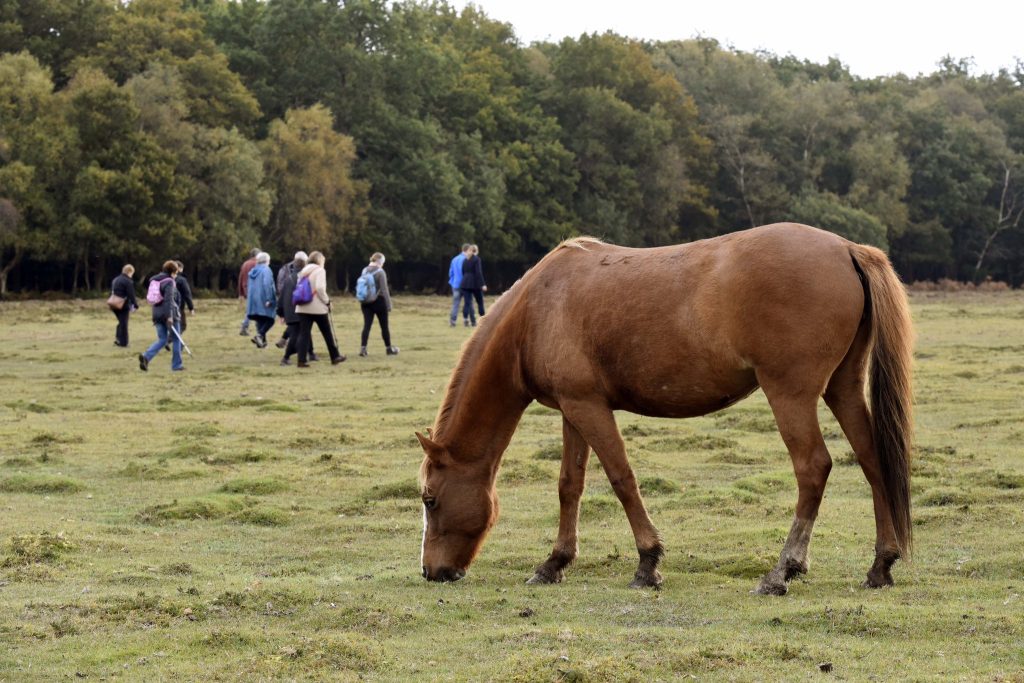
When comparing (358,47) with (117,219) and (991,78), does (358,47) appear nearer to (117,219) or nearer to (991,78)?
(117,219)

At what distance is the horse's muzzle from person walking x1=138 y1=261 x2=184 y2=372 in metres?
17.4

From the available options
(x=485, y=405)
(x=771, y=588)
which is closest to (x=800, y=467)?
(x=771, y=588)

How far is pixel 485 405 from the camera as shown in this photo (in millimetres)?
9062

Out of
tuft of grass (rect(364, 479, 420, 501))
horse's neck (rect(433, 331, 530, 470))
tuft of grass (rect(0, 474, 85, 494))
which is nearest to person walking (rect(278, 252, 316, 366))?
tuft of grass (rect(0, 474, 85, 494))

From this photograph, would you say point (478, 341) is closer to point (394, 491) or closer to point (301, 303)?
point (394, 491)

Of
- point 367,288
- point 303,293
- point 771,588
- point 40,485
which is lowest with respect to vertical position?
point 40,485

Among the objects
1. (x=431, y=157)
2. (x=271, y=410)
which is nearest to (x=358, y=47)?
(x=431, y=157)

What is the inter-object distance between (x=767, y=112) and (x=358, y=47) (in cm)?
3185

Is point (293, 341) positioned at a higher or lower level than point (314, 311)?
lower

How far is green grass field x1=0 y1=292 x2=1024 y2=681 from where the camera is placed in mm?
6590

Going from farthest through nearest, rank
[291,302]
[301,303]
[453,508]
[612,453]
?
[291,302] → [301,303] → [453,508] → [612,453]

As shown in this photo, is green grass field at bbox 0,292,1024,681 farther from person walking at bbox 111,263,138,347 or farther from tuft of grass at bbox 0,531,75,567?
person walking at bbox 111,263,138,347

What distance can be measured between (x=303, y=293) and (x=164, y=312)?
283cm

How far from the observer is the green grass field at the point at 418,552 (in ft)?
21.6
